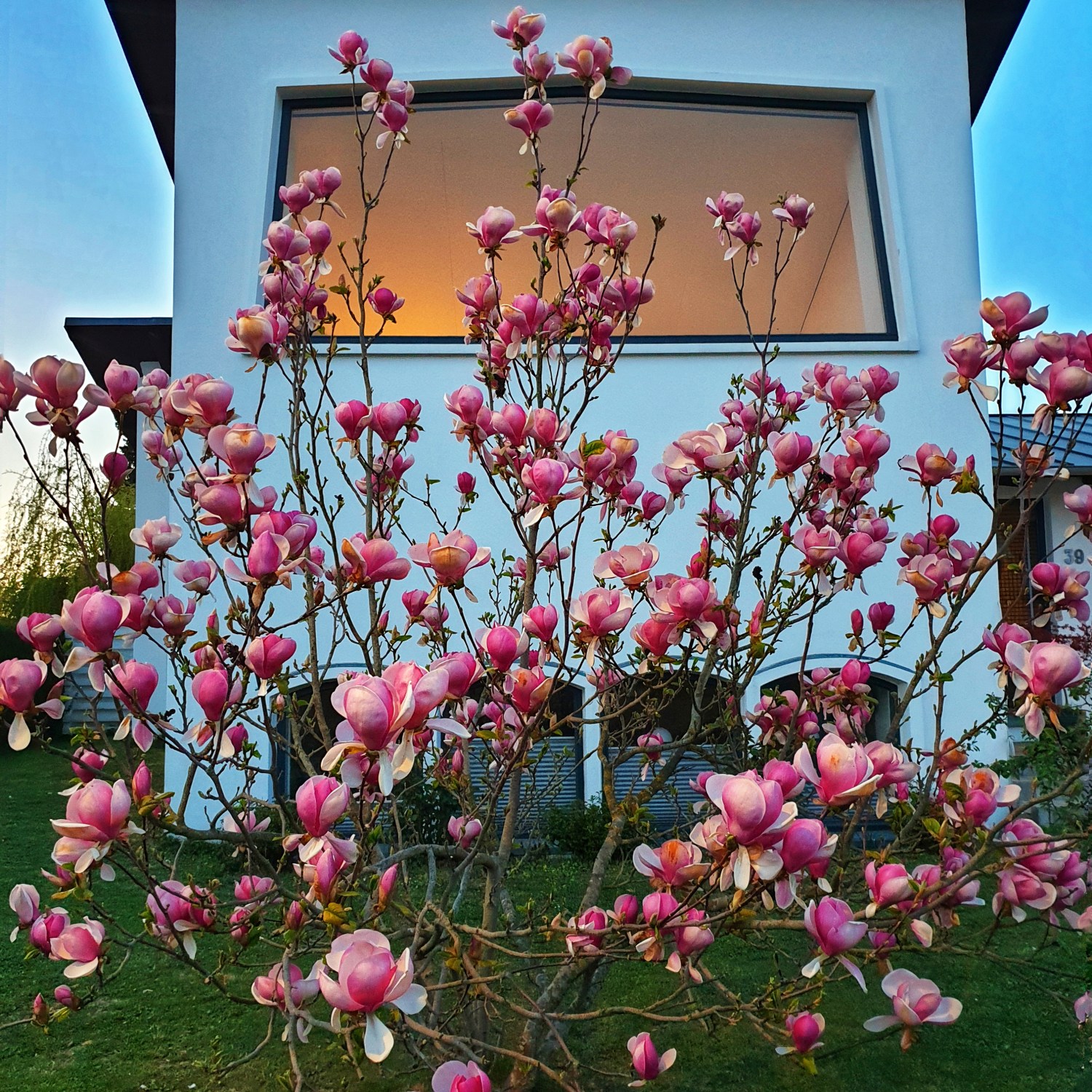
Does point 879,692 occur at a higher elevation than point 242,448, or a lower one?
lower

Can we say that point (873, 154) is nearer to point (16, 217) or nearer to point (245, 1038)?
point (16, 217)

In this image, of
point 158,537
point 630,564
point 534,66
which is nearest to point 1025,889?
point 630,564

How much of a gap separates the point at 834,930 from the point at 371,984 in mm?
604

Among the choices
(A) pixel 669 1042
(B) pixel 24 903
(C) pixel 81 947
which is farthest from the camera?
(A) pixel 669 1042

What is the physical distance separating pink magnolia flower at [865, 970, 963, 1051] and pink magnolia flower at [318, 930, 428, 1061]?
68 centimetres

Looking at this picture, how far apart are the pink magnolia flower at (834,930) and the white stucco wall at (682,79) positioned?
338 cm

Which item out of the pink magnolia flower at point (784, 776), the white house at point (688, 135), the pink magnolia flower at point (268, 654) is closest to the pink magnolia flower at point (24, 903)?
the pink magnolia flower at point (268, 654)

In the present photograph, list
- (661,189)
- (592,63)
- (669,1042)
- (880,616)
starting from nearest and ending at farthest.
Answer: (592,63)
(880,616)
(669,1042)
(661,189)

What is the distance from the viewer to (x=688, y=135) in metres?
5.36

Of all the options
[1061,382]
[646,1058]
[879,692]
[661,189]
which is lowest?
[879,692]

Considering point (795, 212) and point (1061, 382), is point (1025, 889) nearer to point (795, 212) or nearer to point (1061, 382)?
point (1061, 382)

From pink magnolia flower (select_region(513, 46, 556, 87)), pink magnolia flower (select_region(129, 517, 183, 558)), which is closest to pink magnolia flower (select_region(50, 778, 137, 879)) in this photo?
pink magnolia flower (select_region(129, 517, 183, 558))

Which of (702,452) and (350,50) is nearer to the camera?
(702,452)

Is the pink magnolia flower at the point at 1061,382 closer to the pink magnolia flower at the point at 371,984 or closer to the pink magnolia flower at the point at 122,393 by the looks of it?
the pink magnolia flower at the point at 371,984
